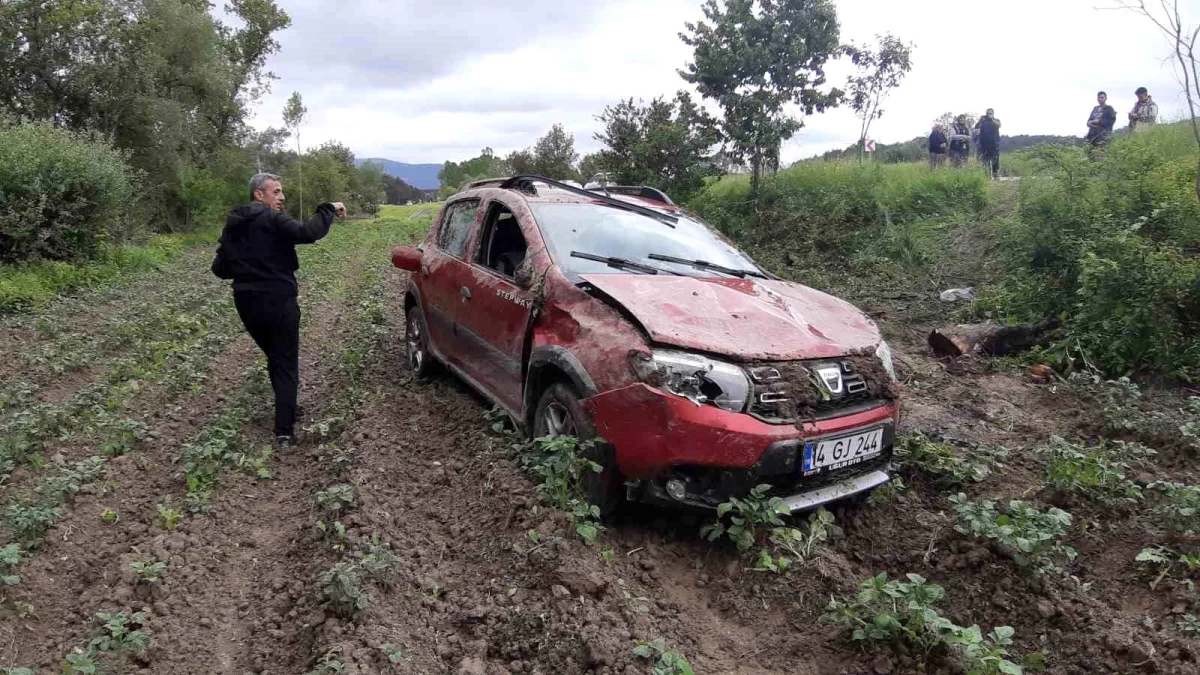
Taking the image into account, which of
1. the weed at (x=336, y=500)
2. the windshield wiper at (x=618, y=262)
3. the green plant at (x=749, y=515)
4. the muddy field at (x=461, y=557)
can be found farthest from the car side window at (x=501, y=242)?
the green plant at (x=749, y=515)

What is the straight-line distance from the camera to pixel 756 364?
3246mm

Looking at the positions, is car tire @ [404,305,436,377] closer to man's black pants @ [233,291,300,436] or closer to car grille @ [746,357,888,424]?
man's black pants @ [233,291,300,436]

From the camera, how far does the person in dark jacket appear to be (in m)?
4.72

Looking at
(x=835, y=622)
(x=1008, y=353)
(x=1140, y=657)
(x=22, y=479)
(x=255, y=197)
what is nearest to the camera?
(x=1140, y=657)

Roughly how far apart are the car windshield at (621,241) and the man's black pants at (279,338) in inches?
74.2

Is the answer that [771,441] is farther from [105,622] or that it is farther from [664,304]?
[105,622]

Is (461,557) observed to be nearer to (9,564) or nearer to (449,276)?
(9,564)

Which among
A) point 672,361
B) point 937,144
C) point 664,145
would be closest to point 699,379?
point 672,361

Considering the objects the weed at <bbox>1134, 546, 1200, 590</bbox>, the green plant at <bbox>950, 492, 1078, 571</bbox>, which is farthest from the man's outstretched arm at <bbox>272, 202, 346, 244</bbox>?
the weed at <bbox>1134, 546, 1200, 590</bbox>

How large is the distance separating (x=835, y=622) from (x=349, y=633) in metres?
1.88

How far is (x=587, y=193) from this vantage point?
5230 mm

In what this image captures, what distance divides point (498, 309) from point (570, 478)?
56.7 inches

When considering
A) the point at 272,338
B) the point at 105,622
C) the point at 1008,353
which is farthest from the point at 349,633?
the point at 1008,353

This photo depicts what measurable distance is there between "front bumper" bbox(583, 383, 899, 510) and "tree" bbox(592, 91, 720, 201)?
1181 centimetres
